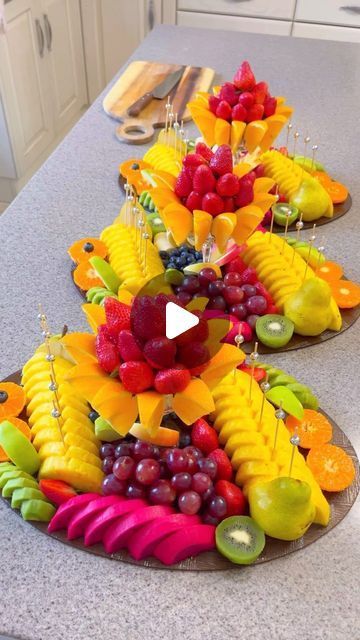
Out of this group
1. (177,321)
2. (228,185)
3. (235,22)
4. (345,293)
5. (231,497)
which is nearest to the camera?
(177,321)

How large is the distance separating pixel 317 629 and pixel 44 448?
0.45 meters

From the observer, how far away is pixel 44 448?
3.14ft

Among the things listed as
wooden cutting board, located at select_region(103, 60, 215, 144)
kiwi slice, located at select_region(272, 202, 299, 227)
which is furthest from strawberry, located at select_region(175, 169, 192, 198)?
wooden cutting board, located at select_region(103, 60, 215, 144)

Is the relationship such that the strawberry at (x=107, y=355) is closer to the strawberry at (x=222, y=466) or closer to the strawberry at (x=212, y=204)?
the strawberry at (x=222, y=466)

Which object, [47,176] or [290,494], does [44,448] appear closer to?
[290,494]

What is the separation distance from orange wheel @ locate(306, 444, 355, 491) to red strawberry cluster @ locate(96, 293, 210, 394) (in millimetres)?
260

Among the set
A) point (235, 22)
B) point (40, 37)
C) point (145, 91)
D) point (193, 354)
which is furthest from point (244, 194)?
point (235, 22)

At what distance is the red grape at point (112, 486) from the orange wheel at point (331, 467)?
0.29 meters

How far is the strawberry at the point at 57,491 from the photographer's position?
912mm

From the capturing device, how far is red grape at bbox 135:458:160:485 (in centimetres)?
90

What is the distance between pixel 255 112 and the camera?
4.75 ft

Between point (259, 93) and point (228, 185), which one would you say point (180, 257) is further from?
point (259, 93)

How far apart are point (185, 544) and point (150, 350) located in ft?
0.87

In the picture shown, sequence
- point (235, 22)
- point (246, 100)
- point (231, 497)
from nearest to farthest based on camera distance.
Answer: point (231, 497)
point (246, 100)
point (235, 22)
